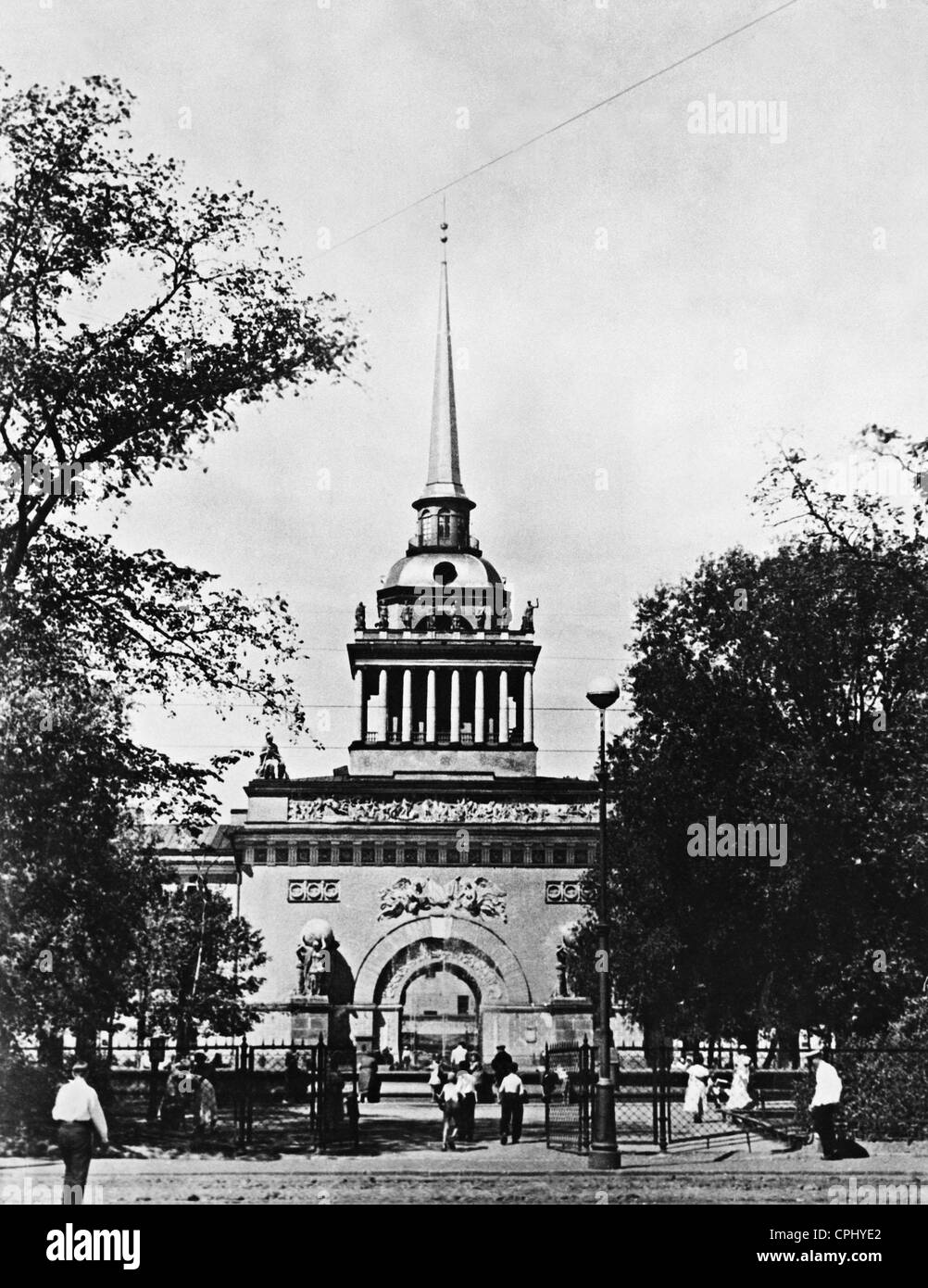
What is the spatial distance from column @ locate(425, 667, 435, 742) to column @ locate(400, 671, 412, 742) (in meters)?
0.60

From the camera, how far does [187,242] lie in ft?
73.1

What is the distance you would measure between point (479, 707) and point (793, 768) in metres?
20.7

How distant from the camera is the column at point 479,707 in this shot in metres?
48.4

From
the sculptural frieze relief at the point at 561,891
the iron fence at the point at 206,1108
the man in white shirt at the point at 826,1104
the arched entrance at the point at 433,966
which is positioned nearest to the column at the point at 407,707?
the arched entrance at the point at 433,966

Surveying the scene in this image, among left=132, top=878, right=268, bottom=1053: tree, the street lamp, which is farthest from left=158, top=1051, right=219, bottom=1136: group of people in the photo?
left=132, top=878, right=268, bottom=1053: tree

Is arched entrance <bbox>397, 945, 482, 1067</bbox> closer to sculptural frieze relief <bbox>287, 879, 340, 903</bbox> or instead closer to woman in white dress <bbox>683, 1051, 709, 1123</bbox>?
sculptural frieze relief <bbox>287, 879, 340, 903</bbox>

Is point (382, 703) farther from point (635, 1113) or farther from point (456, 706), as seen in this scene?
point (635, 1113)

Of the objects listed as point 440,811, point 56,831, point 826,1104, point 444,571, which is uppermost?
point 444,571

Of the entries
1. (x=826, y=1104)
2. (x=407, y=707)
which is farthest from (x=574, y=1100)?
(x=407, y=707)

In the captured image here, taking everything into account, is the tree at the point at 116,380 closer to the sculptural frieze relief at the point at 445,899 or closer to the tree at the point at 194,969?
the tree at the point at 194,969

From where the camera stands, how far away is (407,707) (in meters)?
50.8

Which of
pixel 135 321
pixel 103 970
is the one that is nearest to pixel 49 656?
pixel 135 321

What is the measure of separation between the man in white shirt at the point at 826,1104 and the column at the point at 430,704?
28492mm
